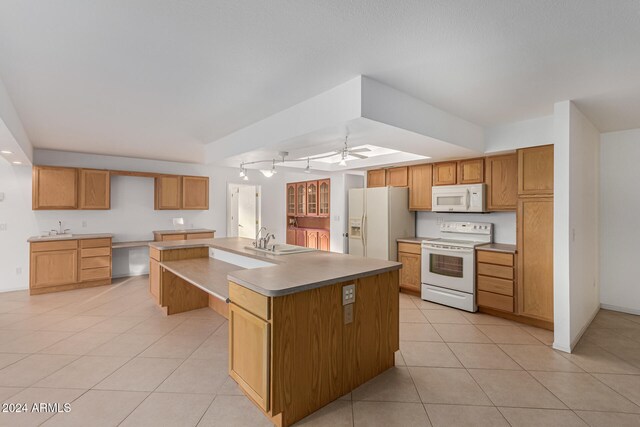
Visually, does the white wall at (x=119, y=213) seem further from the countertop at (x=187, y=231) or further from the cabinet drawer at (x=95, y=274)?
the cabinet drawer at (x=95, y=274)

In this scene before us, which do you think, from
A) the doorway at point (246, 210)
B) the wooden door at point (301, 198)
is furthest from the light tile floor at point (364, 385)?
the wooden door at point (301, 198)

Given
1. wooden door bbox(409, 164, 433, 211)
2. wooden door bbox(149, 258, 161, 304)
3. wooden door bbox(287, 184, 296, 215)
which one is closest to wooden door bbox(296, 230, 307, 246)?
wooden door bbox(287, 184, 296, 215)

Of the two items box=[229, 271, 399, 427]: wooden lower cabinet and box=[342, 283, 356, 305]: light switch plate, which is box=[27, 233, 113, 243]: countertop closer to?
box=[229, 271, 399, 427]: wooden lower cabinet

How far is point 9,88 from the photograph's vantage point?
2.64 m

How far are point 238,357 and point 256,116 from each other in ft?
7.96

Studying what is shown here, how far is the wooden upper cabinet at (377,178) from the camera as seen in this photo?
18.1 ft

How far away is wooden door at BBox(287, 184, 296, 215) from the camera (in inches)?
318

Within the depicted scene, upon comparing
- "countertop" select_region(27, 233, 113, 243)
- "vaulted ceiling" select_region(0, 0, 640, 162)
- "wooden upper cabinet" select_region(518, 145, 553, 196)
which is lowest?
"countertop" select_region(27, 233, 113, 243)

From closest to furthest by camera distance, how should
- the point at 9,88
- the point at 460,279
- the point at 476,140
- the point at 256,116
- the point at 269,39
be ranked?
the point at 269,39
the point at 9,88
the point at 256,116
the point at 476,140
the point at 460,279

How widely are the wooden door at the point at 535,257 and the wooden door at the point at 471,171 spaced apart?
2.47 ft

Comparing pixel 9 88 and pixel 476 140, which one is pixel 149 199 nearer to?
pixel 9 88

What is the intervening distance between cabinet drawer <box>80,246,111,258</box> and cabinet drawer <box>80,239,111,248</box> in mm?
51

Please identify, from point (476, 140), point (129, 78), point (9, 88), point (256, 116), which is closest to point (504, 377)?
point (476, 140)

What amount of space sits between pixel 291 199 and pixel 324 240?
5.27ft
